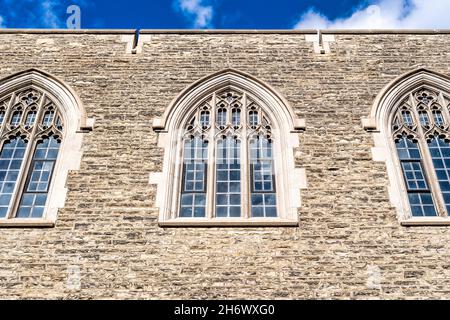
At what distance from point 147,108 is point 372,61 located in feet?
14.6

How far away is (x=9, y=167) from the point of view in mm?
8305

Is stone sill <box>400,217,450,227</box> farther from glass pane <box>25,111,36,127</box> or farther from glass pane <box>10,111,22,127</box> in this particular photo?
glass pane <box>10,111,22,127</box>

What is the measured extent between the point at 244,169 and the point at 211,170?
0.55 meters

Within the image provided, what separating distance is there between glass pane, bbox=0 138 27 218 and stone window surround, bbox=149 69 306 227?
7.48 ft

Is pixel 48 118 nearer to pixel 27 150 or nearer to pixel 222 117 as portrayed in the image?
pixel 27 150

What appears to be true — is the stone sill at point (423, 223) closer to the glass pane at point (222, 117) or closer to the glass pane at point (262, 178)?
the glass pane at point (262, 178)

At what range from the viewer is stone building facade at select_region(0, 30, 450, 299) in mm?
6742

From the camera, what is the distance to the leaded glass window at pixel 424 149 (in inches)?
308

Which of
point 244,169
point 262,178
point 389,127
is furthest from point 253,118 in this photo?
point 389,127

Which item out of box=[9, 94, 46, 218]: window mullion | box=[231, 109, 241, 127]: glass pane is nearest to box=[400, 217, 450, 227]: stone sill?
box=[231, 109, 241, 127]: glass pane

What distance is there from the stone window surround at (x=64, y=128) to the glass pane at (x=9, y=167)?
528 mm

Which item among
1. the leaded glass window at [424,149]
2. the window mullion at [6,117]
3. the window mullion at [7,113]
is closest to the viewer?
the leaded glass window at [424,149]

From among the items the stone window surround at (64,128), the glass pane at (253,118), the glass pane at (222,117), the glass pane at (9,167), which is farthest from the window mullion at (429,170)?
the glass pane at (9,167)

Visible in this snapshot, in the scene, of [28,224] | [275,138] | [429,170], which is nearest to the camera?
[28,224]
